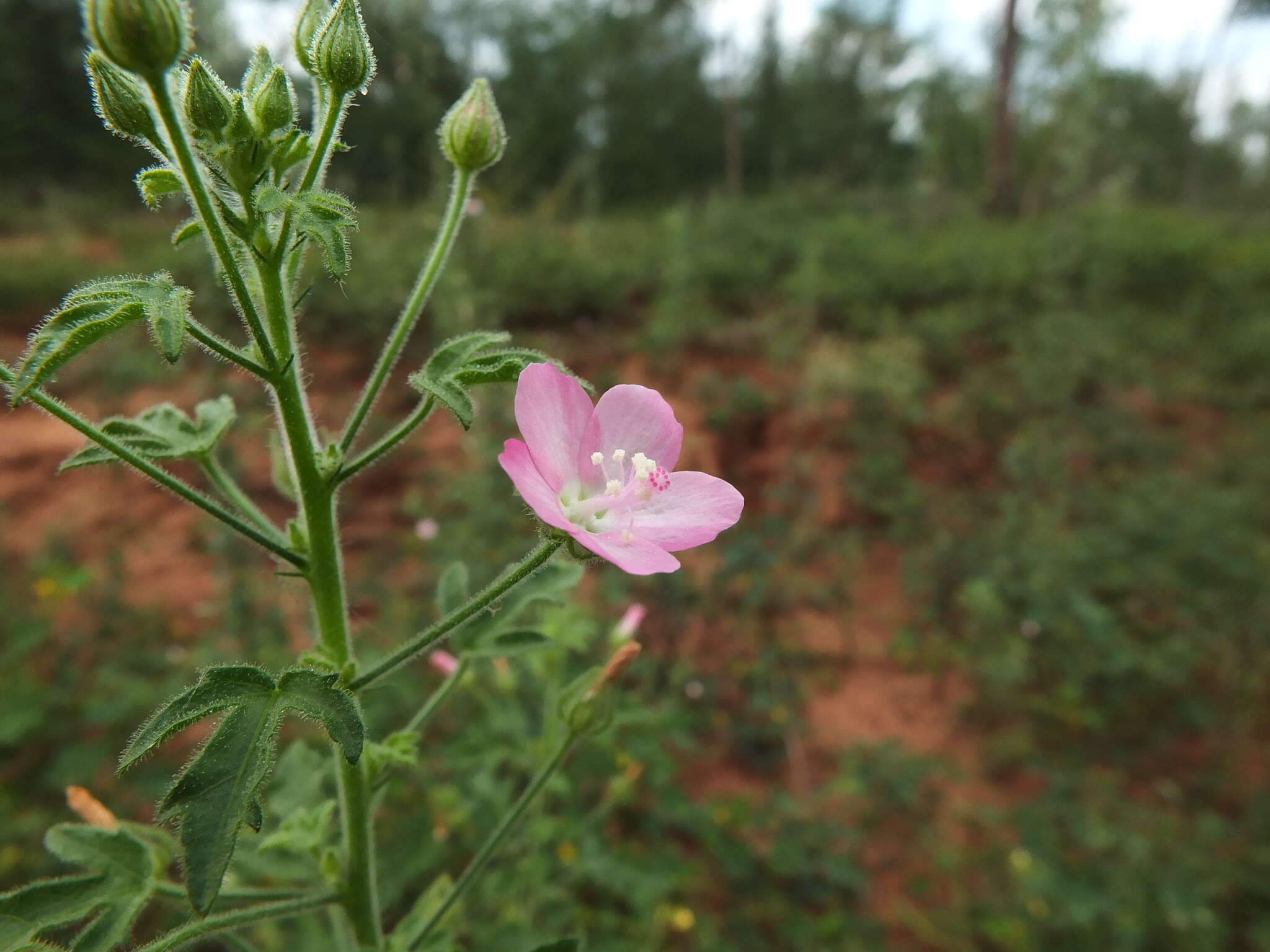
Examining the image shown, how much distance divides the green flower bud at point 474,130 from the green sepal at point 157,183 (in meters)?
0.42

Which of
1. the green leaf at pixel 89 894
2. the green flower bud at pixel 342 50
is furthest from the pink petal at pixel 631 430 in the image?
the green leaf at pixel 89 894

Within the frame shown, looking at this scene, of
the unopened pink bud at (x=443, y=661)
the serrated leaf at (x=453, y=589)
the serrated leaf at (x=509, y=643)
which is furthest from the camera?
the unopened pink bud at (x=443, y=661)

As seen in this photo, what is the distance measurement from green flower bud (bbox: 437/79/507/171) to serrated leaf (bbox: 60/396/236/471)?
0.53m

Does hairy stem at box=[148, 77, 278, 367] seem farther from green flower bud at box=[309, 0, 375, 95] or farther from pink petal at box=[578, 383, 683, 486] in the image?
pink petal at box=[578, 383, 683, 486]

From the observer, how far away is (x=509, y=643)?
1271 mm

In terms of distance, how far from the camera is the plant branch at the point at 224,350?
0.94 metres

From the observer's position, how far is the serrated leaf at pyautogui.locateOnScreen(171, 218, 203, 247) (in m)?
0.99

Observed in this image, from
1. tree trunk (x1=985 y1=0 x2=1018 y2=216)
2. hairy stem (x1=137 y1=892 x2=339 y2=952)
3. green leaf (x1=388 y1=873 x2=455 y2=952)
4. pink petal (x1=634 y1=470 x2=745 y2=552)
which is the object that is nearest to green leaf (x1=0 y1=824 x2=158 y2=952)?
hairy stem (x1=137 y1=892 x2=339 y2=952)

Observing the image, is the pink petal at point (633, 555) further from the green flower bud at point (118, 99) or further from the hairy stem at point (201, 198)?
the green flower bud at point (118, 99)

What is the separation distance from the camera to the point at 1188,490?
501 centimetres

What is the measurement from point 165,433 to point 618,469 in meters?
0.66

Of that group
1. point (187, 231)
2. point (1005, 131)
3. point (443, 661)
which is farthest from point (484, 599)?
point (1005, 131)

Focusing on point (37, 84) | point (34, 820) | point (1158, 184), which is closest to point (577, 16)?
point (37, 84)

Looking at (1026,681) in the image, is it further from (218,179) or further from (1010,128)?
(1010,128)
